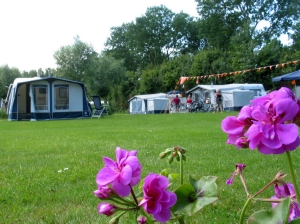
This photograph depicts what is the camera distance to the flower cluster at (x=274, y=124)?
1.37ft

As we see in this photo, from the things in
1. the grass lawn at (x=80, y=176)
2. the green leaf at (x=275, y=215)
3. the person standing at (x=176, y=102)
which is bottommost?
the grass lawn at (x=80, y=176)

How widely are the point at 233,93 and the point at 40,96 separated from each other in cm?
1093

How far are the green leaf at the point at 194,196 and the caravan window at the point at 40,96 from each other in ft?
50.4

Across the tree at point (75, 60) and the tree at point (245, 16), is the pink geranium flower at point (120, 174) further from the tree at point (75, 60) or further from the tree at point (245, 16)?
the tree at point (245, 16)

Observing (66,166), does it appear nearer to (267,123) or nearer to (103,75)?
(267,123)

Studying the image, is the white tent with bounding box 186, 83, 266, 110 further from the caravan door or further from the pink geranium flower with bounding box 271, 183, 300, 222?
the pink geranium flower with bounding box 271, 183, 300, 222

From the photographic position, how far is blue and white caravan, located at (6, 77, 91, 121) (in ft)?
49.3

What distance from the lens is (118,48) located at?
45344 mm

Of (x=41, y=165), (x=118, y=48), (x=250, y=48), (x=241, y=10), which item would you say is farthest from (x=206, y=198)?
(x=118, y=48)

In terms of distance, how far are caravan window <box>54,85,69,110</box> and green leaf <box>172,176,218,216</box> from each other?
50.6ft

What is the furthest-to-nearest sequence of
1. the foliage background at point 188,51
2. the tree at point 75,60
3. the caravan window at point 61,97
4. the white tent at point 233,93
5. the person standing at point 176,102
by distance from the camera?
the tree at point 75,60
the foliage background at point 188,51
the person standing at point 176,102
the white tent at point 233,93
the caravan window at point 61,97

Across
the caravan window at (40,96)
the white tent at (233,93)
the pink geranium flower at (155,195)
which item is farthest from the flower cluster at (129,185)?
the white tent at (233,93)

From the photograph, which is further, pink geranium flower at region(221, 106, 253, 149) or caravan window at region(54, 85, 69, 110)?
caravan window at region(54, 85, 69, 110)

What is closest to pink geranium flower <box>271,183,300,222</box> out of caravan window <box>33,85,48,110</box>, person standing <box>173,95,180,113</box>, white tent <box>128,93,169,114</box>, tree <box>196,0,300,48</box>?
caravan window <box>33,85,48,110</box>
